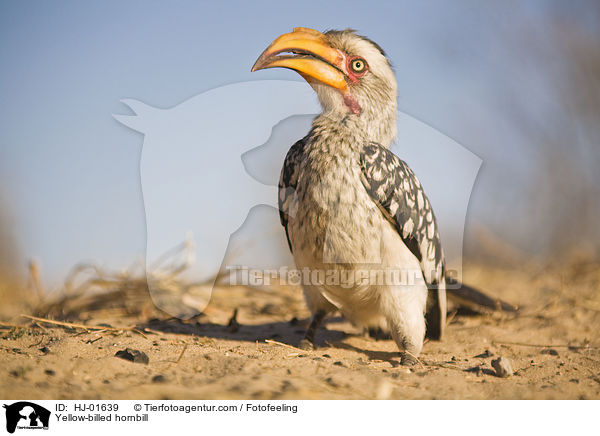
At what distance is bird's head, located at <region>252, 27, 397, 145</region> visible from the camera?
3.19 m

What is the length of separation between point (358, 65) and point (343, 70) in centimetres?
12

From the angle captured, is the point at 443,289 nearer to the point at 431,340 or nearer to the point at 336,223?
the point at 431,340

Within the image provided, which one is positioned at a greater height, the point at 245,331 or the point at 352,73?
the point at 352,73

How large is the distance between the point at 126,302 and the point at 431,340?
9.32 ft

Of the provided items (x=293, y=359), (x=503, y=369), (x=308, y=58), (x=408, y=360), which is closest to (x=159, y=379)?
(x=293, y=359)

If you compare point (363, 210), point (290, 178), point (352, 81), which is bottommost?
point (363, 210)

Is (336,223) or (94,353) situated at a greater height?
(336,223)

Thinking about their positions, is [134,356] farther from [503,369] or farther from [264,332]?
[503,369]

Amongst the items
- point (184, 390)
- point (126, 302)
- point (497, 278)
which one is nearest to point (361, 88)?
point (184, 390)

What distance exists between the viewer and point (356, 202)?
2893 mm

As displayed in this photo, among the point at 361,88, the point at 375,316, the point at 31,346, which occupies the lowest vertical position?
the point at 31,346

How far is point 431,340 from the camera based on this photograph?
12.7ft
